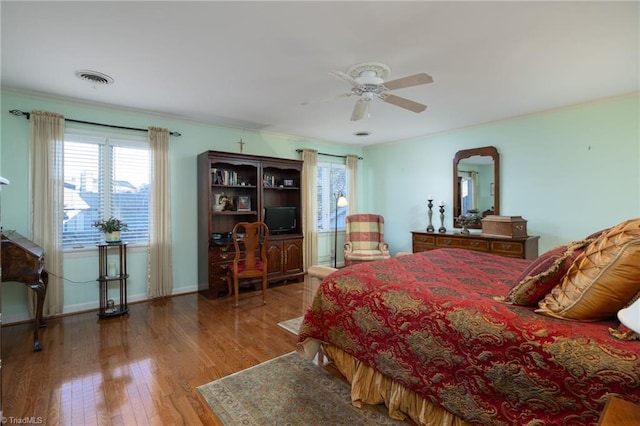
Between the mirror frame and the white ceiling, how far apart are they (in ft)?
2.79

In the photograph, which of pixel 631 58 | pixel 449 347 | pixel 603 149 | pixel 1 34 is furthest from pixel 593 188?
pixel 1 34

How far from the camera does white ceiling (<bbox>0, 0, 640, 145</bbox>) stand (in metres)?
1.94

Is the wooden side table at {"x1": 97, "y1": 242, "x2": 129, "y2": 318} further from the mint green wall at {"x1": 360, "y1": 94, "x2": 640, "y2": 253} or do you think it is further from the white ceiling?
the mint green wall at {"x1": 360, "y1": 94, "x2": 640, "y2": 253}

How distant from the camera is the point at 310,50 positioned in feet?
7.93

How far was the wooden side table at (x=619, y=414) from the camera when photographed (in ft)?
2.68

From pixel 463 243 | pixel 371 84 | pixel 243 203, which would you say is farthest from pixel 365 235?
pixel 371 84

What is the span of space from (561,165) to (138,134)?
18.3ft

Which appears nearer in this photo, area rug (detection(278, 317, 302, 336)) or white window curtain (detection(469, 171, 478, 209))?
area rug (detection(278, 317, 302, 336))

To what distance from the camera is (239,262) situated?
4.24 meters

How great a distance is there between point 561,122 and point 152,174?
5399 mm

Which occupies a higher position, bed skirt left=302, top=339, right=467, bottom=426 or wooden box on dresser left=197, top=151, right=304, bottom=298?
wooden box on dresser left=197, top=151, right=304, bottom=298

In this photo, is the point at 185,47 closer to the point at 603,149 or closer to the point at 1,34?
the point at 1,34

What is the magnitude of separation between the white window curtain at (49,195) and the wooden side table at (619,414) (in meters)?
4.63

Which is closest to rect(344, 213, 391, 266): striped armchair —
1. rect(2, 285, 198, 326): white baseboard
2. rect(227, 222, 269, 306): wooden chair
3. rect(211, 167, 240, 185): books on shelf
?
rect(227, 222, 269, 306): wooden chair
